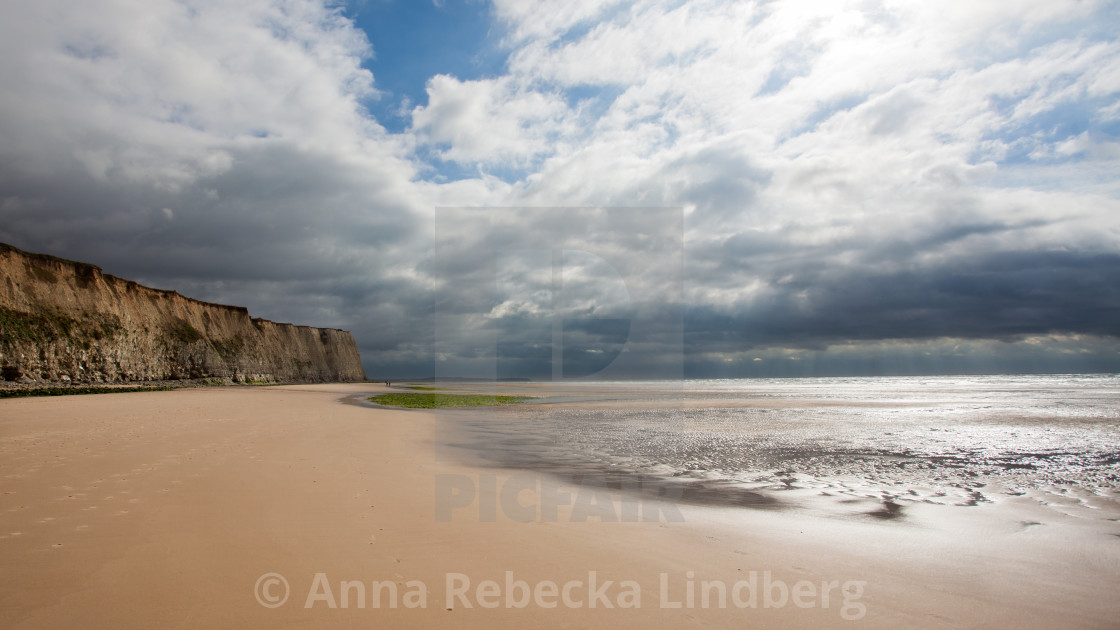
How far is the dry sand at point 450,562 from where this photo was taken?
3.54 metres

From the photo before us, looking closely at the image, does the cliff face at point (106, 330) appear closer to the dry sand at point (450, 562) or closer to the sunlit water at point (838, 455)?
the sunlit water at point (838, 455)

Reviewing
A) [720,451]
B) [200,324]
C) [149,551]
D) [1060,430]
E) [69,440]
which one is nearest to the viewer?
[149,551]

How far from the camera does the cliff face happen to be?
122 ft

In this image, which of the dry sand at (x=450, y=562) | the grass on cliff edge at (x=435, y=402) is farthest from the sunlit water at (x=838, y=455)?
the grass on cliff edge at (x=435, y=402)

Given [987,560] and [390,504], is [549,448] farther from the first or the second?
[987,560]

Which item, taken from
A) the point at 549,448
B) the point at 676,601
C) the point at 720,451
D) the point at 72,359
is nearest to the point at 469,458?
the point at 549,448

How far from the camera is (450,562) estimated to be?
4477mm

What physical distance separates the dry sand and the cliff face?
42.9 m

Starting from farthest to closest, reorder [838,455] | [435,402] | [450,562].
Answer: [435,402] < [838,455] < [450,562]

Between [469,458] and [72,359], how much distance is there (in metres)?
47.0

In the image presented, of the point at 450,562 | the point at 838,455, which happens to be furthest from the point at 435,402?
the point at 450,562

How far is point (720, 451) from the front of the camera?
500 inches

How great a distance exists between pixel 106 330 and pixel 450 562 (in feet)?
185

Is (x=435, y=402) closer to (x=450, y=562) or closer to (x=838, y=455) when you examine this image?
(x=838, y=455)
